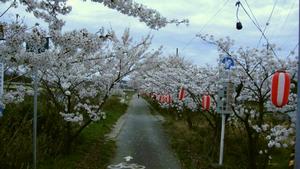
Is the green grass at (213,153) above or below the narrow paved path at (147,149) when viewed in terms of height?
above

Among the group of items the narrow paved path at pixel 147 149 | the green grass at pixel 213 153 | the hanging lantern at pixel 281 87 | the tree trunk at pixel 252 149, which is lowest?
the narrow paved path at pixel 147 149

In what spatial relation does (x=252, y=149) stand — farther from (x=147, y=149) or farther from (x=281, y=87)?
(x=147, y=149)

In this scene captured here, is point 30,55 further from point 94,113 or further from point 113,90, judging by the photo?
point 113,90

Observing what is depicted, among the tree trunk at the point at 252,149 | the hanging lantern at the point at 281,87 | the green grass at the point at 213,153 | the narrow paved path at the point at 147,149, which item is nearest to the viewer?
the hanging lantern at the point at 281,87

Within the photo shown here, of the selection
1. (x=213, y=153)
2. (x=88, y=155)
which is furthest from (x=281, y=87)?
(x=88, y=155)

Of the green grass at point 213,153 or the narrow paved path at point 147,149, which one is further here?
the narrow paved path at point 147,149

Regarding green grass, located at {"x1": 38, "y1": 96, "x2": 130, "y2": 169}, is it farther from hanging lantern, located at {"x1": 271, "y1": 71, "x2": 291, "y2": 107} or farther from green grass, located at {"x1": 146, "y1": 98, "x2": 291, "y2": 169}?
hanging lantern, located at {"x1": 271, "y1": 71, "x2": 291, "y2": 107}

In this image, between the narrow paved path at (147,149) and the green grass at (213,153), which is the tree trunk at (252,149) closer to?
the green grass at (213,153)

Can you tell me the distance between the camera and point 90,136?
17219 millimetres

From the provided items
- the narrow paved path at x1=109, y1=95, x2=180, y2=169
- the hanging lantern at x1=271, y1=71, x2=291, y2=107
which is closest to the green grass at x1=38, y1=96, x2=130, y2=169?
the narrow paved path at x1=109, y1=95, x2=180, y2=169

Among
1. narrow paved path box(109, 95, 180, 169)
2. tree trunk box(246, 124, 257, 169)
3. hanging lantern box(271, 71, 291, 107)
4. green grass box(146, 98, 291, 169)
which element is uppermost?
hanging lantern box(271, 71, 291, 107)

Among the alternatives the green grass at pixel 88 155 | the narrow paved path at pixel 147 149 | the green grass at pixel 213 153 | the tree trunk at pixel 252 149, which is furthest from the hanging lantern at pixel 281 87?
the green grass at pixel 88 155

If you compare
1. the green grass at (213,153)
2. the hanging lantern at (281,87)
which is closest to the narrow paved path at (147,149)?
the green grass at (213,153)

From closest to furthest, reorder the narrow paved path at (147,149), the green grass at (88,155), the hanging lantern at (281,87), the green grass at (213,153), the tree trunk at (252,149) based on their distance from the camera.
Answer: the hanging lantern at (281,87)
the tree trunk at (252,149)
the green grass at (88,155)
the green grass at (213,153)
the narrow paved path at (147,149)
